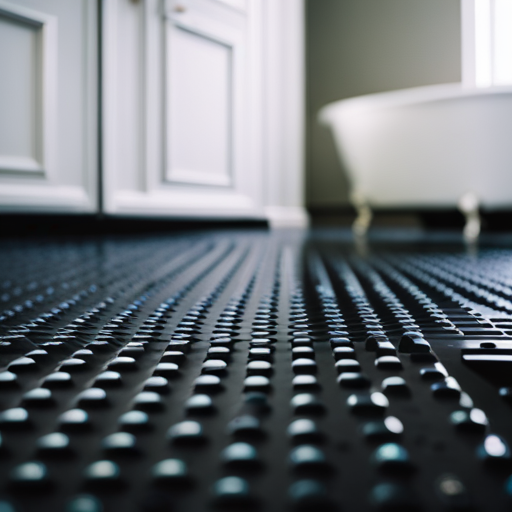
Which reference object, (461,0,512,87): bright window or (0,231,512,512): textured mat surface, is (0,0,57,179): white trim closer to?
(0,231,512,512): textured mat surface

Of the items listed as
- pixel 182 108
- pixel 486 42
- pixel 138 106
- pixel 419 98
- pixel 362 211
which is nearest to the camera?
pixel 138 106

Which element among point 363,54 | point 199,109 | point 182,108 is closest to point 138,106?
point 182,108

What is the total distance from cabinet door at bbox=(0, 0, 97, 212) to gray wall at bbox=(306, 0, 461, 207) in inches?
70.4

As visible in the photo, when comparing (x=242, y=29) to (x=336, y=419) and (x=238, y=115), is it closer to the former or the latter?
(x=238, y=115)

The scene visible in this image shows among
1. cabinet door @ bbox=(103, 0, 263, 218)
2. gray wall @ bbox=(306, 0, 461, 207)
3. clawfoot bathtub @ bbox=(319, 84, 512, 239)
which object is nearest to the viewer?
cabinet door @ bbox=(103, 0, 263, 218)

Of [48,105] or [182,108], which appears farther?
[182,108]

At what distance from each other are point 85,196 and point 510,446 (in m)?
1.65

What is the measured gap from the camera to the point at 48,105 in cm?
157

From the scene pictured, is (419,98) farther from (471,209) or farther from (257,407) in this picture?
(257,407)

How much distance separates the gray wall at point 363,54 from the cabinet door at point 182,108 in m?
0.82

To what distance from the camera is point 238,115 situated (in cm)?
237

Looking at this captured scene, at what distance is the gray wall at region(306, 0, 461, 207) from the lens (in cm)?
289

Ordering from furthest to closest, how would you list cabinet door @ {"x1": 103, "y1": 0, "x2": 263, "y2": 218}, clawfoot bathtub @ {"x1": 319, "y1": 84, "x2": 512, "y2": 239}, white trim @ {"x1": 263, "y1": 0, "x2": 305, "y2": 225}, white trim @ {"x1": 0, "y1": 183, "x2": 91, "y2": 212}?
1. white trim @ {"x1": 263, "y1": 0, "x2": 305, "y2": 225}
2. clawfoot bathtub @ {"x1": 319, "y1": 84, "x2": 512, "y2": 239}
3. cabinet door @ {"x1": 103, "y1": 0, "x2": 263, "y2": 218}
4. white trim @ {"x1": 0, "y1": 183, "x2": 91, "y2": 212}

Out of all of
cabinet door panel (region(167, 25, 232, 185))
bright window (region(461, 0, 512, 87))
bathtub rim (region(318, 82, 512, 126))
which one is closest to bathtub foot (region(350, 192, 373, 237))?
bathtub rim (region(318, 82, 512, 126))
